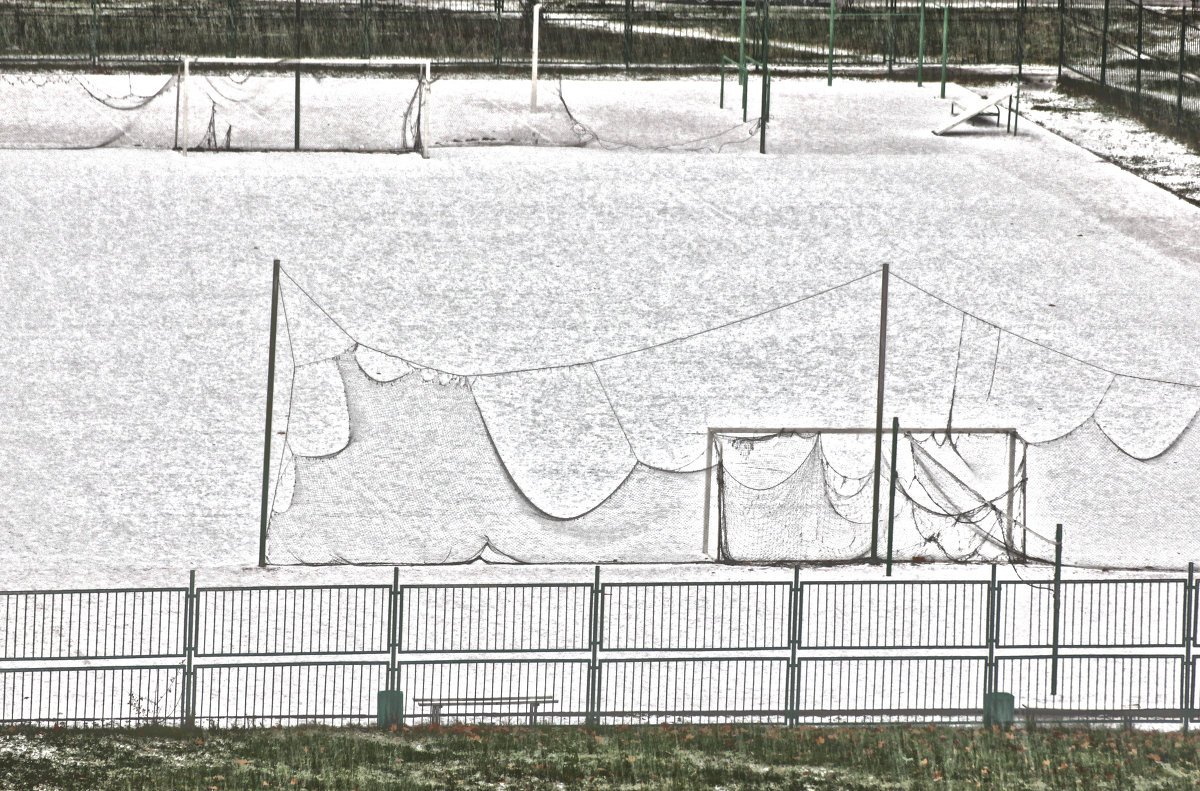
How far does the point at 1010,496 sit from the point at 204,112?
1994 cm

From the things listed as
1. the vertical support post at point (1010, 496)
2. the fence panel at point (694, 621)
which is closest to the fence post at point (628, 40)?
the vertical support post at point (1010, 496)

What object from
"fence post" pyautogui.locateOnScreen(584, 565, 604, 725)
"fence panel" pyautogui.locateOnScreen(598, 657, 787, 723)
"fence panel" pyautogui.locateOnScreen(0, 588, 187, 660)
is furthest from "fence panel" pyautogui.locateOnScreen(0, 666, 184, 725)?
"fence panel" pyautogui.locateOnScreen(598, 657, 787, 723)

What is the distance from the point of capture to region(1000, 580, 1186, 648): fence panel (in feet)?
53.2

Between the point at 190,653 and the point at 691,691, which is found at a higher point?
the point at 190,653

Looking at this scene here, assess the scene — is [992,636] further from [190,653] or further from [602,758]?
[190,653]

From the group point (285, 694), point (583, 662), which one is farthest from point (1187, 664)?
point (285, 694)

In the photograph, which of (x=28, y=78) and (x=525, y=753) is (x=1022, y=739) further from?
(x=28, y=78)

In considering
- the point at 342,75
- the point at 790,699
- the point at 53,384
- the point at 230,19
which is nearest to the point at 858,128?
the point at 342,75

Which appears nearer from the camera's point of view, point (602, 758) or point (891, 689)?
point (602, 758)

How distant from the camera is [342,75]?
3778 centimetres

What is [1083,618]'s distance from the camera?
17.2 metres

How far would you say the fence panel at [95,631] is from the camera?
15.1 metres

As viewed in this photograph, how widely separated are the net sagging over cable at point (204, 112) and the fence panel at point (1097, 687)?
18790 mm

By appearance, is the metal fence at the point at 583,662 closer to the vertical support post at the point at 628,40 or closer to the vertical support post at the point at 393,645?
the vertical support post at the point at 393,645
